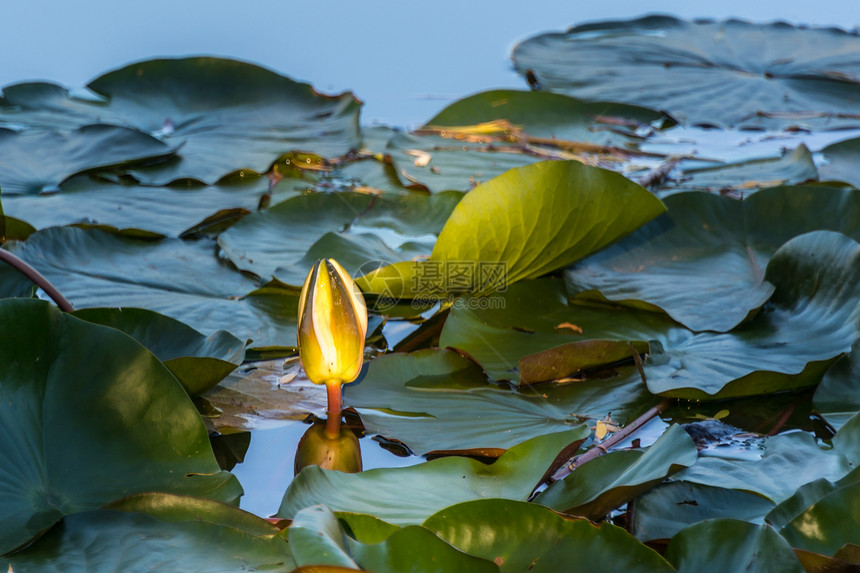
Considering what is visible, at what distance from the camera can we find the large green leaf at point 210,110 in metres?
2.24

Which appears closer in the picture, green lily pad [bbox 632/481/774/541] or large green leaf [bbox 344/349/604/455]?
green lily pad [bbox 632/481/774/541]

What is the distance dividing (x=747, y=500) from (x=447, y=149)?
1457 millimetres

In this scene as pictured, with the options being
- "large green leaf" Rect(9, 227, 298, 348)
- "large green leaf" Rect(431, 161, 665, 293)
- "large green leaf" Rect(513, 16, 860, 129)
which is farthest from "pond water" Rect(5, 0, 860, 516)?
"large green leaf" Rect(9, 227, 298, 348)

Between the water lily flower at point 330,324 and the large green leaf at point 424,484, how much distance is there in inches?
6.5

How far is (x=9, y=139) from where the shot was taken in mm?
2107

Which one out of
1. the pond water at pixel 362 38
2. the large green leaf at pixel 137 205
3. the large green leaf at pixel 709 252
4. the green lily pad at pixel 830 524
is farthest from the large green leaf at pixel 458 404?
the pond water at pixel 362 38

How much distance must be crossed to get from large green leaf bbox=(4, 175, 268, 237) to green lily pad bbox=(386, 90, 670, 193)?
1.43 ft

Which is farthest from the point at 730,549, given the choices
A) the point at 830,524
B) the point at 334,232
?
the point at 334,232

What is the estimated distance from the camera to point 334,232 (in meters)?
1.65

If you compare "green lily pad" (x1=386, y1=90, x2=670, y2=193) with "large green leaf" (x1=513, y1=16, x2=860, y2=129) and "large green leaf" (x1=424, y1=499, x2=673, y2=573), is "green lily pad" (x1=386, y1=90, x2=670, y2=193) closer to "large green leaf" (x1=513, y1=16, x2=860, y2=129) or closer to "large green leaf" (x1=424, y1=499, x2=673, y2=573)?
"large green leaf" (x1=513, y1=16, x2=860, y2=129)

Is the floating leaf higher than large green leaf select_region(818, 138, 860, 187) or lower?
lower

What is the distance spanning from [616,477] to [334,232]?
868 mm

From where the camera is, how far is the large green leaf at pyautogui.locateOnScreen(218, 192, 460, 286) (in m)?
1.59

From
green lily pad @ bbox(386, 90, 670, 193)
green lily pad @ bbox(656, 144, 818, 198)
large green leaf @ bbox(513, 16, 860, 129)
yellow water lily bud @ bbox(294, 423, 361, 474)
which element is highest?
large green leaf @ bbox(513, 16, 860, 129)
